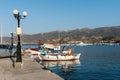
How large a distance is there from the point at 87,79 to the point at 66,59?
2914 cm

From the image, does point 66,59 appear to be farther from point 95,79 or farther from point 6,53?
point 95,79

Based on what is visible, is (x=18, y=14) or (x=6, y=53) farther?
(x=6, y=53)

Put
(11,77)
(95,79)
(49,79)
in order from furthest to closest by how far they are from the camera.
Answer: (95,79) → (11,77) → (49,79)

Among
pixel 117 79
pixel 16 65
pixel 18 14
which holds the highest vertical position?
pixel 18 14

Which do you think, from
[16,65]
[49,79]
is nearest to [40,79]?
[49,79]

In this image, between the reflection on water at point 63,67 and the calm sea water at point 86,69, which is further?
the reflection on water at point 63,67

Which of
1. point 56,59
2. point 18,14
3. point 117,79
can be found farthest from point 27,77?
point 56,59

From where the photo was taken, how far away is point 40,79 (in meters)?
16.5

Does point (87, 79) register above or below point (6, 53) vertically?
below

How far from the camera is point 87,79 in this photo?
27641 mm

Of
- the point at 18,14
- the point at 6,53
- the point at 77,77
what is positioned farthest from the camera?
the point at 6,53

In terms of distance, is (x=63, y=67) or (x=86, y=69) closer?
(x=86, y=69)

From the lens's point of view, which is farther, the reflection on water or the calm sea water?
the reflection on water

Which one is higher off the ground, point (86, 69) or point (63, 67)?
point (63, 67)
